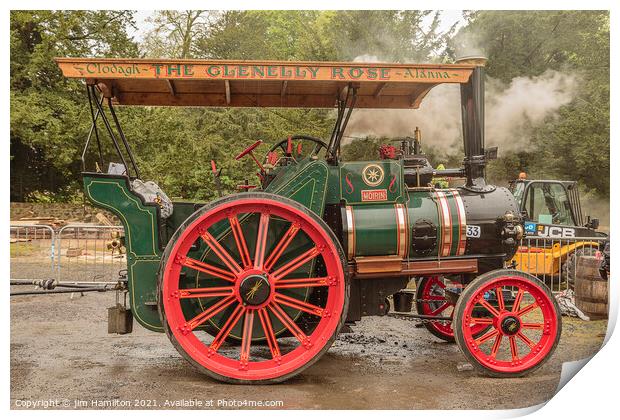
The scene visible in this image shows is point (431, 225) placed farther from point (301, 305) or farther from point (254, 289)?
point (254, 289)

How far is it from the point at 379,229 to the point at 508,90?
16.7 ft

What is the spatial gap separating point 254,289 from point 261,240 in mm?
326

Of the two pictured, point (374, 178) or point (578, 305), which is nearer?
point (374, 178)

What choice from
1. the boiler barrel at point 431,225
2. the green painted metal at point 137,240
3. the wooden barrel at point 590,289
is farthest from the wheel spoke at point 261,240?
the wooden barrel at point 590,289

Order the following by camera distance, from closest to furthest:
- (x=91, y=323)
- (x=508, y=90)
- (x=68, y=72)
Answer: (x=68, y=72) < (x=91, y=323) < (x=508, y=90)

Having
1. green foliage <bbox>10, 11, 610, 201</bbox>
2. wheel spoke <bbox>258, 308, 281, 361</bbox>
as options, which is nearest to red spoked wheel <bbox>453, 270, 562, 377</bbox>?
wheel spoke <bbox>258, 308, 281, 361</bbox>

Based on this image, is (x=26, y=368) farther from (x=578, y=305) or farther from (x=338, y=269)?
(x=578, y=305)

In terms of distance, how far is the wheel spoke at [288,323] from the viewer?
13.3 feet

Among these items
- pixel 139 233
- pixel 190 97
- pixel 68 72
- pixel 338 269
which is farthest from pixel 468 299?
pixel 68 72

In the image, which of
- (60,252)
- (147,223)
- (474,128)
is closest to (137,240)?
(147,223)

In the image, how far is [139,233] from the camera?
423 centimetres

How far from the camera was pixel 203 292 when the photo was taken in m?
4.07

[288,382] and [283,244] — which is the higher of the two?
[283,244]

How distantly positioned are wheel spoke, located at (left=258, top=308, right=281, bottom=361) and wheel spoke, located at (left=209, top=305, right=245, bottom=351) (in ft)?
0.46
